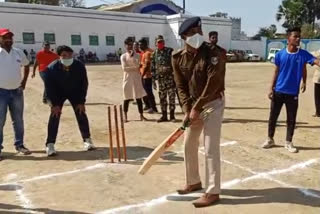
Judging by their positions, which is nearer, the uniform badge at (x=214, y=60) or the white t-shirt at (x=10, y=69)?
the uniform badge at (x=214, y=60)

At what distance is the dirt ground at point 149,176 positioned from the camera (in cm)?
452

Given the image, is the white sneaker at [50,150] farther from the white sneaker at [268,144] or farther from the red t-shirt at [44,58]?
the red t-shirt at [44,58]

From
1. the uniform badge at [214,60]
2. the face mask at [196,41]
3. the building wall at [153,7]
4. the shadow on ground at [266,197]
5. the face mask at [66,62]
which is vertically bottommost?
the shadow on ground at [266,197]

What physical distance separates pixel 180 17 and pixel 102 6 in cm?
2110

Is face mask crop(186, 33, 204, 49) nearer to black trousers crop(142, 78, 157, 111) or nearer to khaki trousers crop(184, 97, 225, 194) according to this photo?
khaki trousers crop(184, 97, 225, 194)

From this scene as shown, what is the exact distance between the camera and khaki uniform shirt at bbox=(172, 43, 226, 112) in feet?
13.8

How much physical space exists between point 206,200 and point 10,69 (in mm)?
3765

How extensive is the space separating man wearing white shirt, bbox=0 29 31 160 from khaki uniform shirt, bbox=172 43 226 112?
9.97 feet

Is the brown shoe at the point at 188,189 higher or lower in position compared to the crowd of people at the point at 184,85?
lower

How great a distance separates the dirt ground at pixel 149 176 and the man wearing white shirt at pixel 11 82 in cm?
47

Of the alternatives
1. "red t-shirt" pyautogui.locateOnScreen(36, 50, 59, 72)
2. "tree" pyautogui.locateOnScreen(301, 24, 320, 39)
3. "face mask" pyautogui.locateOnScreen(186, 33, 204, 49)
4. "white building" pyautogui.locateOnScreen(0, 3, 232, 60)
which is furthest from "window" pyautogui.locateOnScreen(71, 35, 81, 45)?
"face mask" pyautogui.locateOnScreen(186, 33, 204, 49)

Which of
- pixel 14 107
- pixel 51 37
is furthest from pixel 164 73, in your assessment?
pixel 51 37

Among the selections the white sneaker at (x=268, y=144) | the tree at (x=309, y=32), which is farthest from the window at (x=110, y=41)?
the white sneaker at (x=268, y=144)

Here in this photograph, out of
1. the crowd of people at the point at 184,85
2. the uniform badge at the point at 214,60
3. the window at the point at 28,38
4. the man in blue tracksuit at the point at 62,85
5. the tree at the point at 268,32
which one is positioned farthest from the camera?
the tree at the point at 268,32
